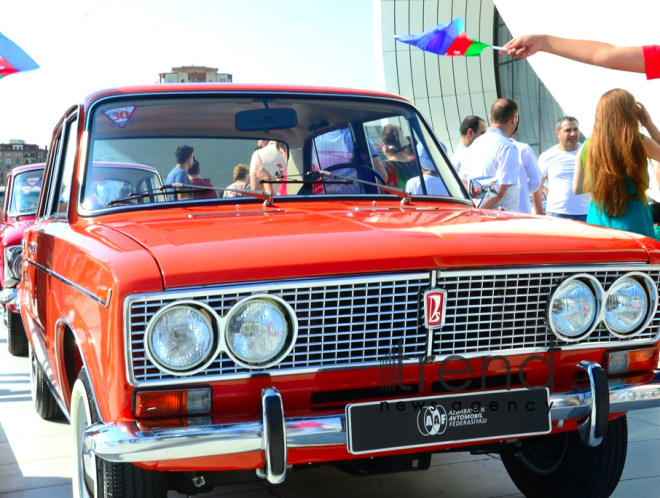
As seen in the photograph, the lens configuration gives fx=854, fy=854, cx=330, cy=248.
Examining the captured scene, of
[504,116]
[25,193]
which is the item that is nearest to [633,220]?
[504,116]

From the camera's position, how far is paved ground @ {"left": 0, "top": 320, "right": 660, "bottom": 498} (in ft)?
12.1

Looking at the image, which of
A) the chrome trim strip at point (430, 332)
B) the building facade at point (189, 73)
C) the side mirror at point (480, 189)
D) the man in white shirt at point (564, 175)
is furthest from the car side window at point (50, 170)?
the building facade at point (189, 73)

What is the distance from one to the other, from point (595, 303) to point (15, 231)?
18.5 feet

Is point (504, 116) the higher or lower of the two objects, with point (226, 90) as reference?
higher

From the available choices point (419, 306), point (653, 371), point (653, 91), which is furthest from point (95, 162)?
point (653, 91)

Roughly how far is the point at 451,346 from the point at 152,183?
1.50m

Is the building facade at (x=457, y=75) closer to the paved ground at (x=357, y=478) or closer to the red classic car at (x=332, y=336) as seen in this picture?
the paved ground at (x=357, y=478)

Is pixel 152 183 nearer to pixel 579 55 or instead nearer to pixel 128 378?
pixel 128 378

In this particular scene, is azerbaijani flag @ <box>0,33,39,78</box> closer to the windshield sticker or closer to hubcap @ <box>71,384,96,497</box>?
the windshield sticker

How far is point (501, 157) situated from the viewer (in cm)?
670

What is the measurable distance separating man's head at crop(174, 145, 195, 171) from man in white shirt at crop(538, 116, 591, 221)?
4.79 metres

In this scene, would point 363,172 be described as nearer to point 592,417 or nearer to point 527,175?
point 592,417

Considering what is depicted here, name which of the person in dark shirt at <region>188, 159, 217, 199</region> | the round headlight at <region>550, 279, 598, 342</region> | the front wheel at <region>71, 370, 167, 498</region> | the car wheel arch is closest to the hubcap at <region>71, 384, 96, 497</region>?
the front wheel at <region>71, 370, 167, 498</region>

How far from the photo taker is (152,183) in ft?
11.6
